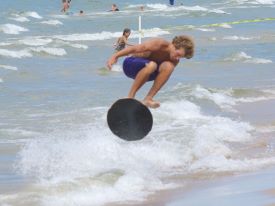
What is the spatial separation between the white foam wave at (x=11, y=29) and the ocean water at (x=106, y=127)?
7142mm

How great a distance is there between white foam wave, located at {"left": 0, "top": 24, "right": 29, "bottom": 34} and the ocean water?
714cm

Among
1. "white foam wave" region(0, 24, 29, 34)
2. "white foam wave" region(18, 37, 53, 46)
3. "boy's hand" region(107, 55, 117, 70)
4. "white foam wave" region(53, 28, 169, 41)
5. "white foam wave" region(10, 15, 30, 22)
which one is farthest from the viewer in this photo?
"white foam wave" region(10, 15, 30, 22)

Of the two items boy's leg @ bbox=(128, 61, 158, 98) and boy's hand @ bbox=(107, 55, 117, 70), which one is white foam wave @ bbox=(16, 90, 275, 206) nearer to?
boy's leg @ bbox=(128, 61, 158, 98)

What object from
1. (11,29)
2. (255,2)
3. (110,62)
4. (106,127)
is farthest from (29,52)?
(255,2)

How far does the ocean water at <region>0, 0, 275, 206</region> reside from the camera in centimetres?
1018

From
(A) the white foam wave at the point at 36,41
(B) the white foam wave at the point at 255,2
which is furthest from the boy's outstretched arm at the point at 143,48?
(B) the white foam wave at the point at 255,2

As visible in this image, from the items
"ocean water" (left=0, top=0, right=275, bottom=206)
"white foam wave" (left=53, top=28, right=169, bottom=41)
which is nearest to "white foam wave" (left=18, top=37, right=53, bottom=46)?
"ocean water" (left=0, top=0, right=275, bottom=206)

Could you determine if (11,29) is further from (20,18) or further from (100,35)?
(20,18)

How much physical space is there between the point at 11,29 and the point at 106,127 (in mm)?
30242

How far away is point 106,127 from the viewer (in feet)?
46.6

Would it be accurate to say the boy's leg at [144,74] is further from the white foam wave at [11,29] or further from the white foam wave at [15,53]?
the white foam wave at [11,29]

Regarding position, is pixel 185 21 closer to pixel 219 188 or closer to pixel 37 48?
pixel 37 48

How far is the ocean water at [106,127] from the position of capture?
33.4ft

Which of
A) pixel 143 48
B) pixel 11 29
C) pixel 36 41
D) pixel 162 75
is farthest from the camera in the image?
Result: pixel 11 29
